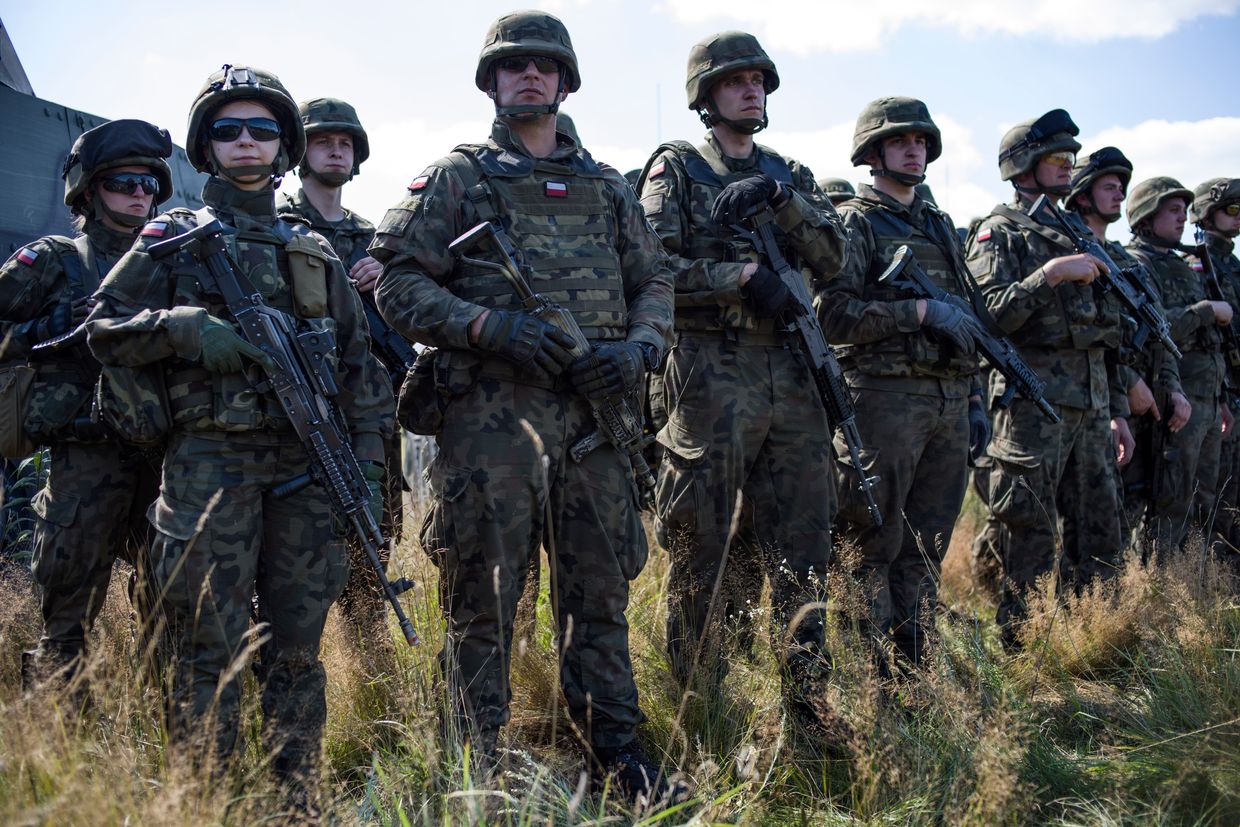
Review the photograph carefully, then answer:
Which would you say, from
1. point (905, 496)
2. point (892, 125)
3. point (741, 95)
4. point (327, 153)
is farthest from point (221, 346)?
point (892, 125)

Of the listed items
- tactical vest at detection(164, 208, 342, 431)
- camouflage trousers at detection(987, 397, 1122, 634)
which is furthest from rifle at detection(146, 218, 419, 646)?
camouflage trousers at detection(987, 397, 1122, 634)

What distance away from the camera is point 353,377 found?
12.5 ft

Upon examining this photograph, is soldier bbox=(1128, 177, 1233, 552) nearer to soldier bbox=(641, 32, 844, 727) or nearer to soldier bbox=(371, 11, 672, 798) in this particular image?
soldier bbox=(641, 32, 844, 727)

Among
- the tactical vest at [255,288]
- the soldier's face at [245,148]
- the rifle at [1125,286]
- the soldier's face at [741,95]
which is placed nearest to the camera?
the tactical vest at [255,288]

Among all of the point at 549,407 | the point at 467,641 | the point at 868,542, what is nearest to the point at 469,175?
the point at 549,407

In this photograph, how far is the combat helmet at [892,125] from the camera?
5324mm

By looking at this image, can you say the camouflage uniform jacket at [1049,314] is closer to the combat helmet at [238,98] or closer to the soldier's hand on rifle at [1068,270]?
the soldier's hand on rifle at [1068,270]

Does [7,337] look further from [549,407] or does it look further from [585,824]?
[585,824]

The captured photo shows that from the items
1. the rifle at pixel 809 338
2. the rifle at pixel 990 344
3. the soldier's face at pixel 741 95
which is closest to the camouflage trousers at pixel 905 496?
the rifle at pixel 809 338

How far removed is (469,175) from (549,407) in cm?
89

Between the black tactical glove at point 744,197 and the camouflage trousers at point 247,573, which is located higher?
the black tactical glove at point 744,197

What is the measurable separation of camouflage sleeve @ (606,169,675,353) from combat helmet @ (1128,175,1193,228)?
5579mm

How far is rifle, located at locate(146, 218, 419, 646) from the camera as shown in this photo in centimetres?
344

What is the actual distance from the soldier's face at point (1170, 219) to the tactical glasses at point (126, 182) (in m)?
7.12
